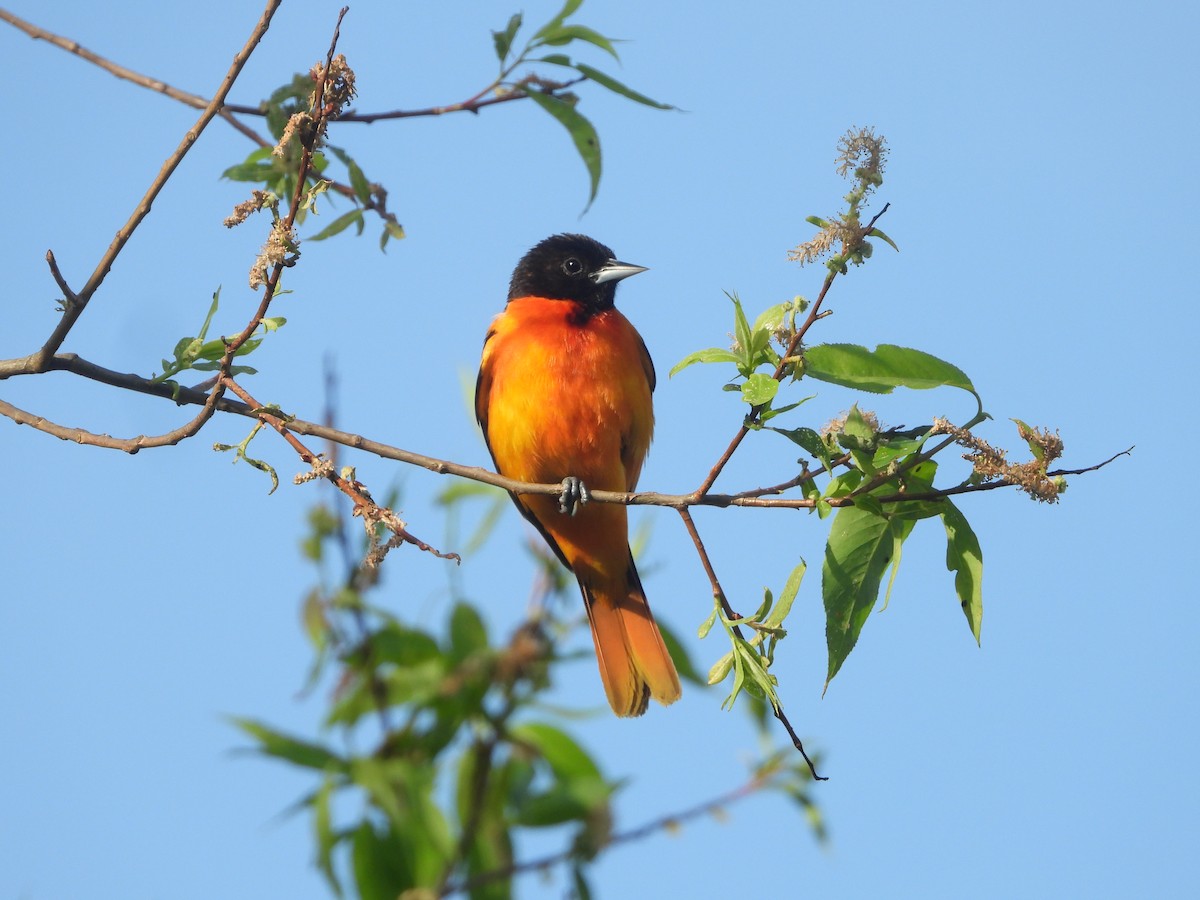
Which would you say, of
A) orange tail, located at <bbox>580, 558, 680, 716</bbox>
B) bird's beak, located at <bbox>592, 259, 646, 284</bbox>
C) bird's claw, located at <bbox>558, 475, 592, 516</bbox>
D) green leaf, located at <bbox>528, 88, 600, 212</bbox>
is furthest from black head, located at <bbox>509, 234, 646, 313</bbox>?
green leaf, located at <bbox>528, 88, 600, 212</bbox>

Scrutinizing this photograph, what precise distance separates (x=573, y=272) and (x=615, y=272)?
0.76 ft

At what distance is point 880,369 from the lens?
9.30 ft

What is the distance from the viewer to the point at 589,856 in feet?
4.75

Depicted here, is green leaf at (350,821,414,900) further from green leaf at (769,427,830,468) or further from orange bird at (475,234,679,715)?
orange bird at (475,234,679,715)

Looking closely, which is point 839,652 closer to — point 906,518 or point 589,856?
point 906,518

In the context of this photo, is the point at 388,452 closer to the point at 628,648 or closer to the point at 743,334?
the point at 743,334

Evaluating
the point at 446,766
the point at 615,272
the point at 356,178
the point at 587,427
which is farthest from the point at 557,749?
the point at 615,272

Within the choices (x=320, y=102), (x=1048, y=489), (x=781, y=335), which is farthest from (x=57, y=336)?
(x=1048, y=489)

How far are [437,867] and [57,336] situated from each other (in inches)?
83.9

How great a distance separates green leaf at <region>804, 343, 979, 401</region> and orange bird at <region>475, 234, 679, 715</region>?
1883mm

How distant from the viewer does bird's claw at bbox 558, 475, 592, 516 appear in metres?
4.52

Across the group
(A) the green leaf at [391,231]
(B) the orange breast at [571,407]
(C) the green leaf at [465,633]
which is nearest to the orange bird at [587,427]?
(B) the orange breast at [571,407]

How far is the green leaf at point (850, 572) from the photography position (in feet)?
9.62

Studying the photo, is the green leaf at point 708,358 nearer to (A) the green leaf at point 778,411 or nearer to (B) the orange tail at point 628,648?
(A) the green leaf at point 778,411
